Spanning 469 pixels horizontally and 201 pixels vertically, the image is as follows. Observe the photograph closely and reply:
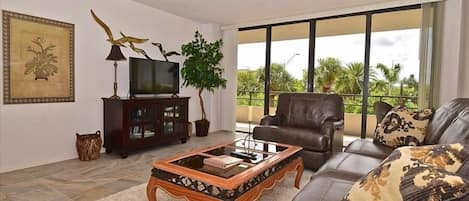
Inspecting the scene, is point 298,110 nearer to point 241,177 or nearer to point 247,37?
point 241,177

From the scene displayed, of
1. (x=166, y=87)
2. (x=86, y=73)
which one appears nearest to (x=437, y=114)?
(x=166, y=87)

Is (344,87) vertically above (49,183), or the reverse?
(344,87)

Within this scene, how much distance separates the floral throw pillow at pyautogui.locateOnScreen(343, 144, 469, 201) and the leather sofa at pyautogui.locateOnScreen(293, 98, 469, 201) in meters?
0.07

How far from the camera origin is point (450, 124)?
2.02m

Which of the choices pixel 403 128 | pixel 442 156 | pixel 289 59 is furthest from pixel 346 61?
pixel 442 156

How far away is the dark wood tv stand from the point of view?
367 centimetres

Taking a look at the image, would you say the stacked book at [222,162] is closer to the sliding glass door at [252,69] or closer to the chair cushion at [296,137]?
the chair cushion at [296,137]

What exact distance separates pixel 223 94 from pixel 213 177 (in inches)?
170

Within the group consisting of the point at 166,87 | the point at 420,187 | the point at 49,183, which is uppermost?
the point at 166,87

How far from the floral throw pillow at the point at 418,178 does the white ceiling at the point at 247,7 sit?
3599mm

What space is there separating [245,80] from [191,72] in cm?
155

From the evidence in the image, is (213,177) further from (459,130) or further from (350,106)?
(350,106)

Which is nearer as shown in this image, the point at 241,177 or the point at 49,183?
the point at 241,177

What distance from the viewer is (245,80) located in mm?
6145
